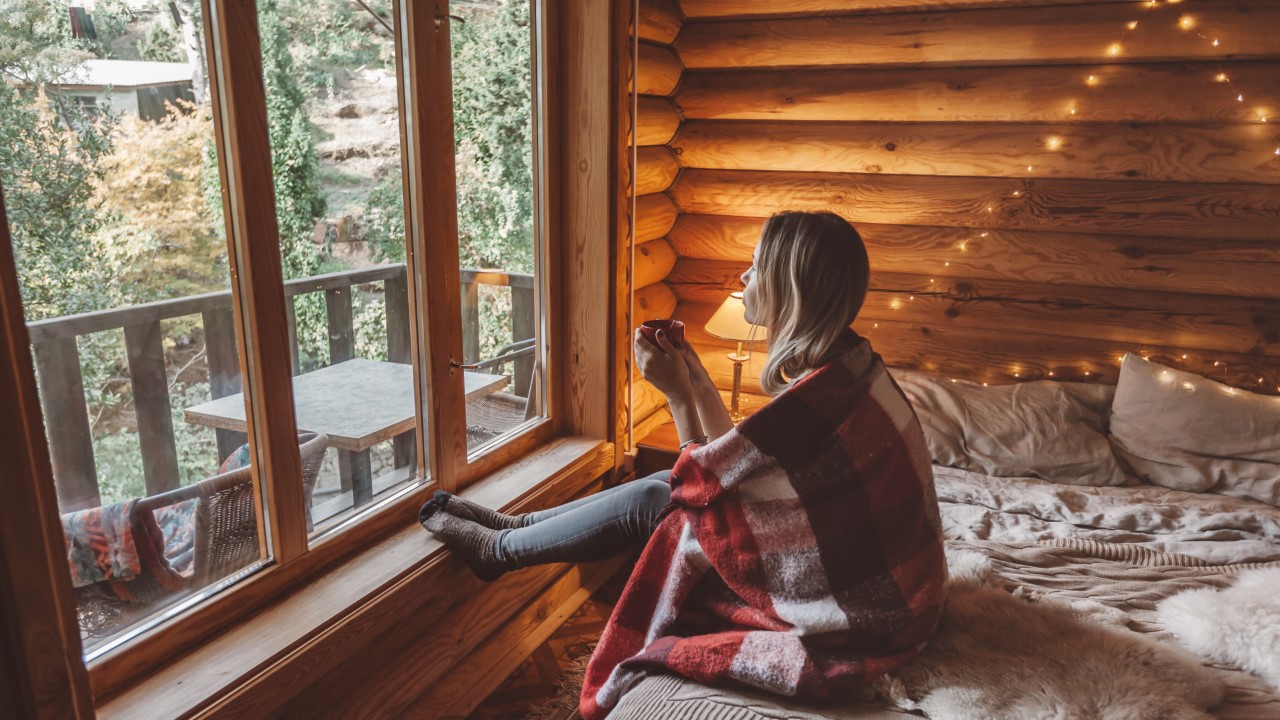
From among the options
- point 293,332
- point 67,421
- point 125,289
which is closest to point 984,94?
point 293,332

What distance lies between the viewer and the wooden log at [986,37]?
2541mm

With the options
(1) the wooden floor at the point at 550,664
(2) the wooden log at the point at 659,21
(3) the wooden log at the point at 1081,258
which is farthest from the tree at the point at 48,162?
(3) the wooden log at the point at 1081,258

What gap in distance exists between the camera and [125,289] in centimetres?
138

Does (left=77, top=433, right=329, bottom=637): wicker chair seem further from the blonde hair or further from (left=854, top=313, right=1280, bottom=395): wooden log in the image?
(left=854, top=313, right=1280, bottom=395): wooden log

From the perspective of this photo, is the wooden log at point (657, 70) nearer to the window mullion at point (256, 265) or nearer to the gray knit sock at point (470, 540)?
the window mullion at point (256, 265)

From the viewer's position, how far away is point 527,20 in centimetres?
245

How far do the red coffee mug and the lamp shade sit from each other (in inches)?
41.3

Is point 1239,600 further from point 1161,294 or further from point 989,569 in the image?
point 1161,294

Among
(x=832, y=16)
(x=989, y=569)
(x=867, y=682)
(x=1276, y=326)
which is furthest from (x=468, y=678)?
(x=1276, y=326)

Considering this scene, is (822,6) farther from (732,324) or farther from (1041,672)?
(1041,672)

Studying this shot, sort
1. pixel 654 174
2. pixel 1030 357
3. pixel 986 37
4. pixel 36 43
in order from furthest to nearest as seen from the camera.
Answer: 1. pixel 654 174
2. pixel 1030 357
3. pixel 986 37
4. pixel 36 43

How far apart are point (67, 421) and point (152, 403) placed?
0.16 m

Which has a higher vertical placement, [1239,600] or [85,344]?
[85,344]

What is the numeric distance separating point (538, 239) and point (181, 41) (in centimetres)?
130
